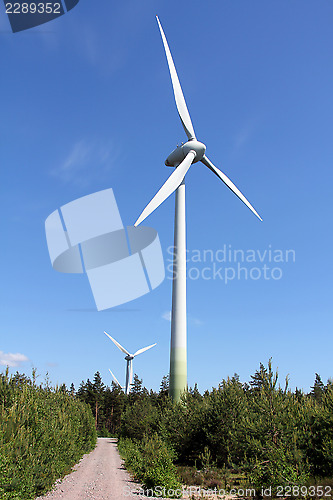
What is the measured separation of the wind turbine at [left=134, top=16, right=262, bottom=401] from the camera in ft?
143

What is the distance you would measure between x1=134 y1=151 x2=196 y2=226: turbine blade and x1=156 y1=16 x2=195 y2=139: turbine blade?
4393 mm

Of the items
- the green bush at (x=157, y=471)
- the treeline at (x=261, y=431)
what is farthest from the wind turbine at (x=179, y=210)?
the green bush at (x=157, y=471)

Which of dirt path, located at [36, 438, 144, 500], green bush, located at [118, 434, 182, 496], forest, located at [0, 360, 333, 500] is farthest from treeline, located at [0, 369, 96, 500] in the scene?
green bush, located at [118, 434, 182, 496]

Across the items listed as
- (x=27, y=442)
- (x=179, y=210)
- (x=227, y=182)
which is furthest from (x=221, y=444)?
(x=227, y=182)

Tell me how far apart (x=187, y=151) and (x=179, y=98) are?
763cm

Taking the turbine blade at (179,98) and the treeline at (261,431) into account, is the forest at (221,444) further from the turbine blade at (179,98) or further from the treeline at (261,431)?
the turbine blade at (179,98)

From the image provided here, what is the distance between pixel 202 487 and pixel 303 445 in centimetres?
780

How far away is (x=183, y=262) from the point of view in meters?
47.9

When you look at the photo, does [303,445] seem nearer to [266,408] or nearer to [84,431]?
[266,408]

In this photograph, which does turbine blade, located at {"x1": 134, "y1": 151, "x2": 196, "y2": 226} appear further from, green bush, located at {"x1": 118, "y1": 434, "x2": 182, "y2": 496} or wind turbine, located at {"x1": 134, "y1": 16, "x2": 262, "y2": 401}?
green bush, located at {"x1": 118, "y1": 434, "x2": 182, "y2": 496}

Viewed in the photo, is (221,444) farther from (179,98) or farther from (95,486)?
(179,98)

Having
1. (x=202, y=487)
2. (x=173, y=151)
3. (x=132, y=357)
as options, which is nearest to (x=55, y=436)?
(x=202, y=487)

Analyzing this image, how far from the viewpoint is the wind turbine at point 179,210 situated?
43.6 m

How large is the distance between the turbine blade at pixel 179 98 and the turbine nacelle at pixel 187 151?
1841mm
